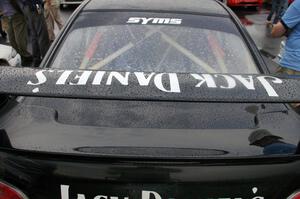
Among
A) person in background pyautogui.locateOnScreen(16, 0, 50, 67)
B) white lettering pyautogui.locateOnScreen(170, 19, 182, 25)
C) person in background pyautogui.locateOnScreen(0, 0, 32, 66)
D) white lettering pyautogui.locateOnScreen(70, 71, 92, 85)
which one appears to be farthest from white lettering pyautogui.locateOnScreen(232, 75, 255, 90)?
person in background pyautogui.locateOnScreen(0, 0, 32, 66)

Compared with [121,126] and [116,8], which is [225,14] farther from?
[121,126]

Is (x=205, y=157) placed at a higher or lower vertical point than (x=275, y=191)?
higher

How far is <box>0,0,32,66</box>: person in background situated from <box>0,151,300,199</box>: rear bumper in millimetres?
6196

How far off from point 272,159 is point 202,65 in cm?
119

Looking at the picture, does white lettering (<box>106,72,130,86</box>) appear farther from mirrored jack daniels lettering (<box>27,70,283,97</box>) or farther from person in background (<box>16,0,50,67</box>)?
person in background (<box>16,0,50,67</box>)

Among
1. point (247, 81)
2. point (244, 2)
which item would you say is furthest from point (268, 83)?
point (244, 2)

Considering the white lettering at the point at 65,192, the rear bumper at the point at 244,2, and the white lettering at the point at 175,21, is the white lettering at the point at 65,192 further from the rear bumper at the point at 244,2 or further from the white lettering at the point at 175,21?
the rear bumper at the point at 244,2

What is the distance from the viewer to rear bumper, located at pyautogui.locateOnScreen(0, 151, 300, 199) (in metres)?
1.60

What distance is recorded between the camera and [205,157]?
162 cm

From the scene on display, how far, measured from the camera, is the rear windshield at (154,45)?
273 cm

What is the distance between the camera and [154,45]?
285cm

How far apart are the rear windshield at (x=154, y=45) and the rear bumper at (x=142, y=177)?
113 cm

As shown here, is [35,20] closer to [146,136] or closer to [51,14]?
[51,14]

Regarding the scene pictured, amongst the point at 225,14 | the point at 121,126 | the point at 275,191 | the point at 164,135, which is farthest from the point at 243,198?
the point at 225,14
